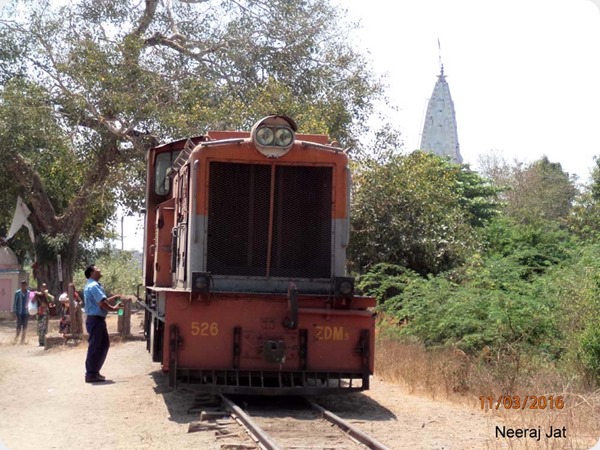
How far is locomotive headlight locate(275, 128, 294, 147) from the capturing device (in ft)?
30.8

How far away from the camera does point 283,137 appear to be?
9398 mm

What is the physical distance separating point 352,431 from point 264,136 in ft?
11.2

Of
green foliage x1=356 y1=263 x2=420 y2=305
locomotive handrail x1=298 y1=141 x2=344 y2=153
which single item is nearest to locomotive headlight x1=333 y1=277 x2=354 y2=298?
locomotive handrail x1=298 y1=141 x2=344 y2=153

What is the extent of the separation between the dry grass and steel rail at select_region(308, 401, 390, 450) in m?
1.03

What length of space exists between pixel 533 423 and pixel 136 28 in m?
19.4

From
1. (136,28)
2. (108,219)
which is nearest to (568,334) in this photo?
(136,28)

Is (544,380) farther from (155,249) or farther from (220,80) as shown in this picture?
(220,80)

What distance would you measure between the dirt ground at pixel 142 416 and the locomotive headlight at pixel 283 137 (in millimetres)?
2993

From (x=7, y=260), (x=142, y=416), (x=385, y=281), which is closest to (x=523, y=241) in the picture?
(x=385, y=281)

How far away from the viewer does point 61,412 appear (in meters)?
9.42

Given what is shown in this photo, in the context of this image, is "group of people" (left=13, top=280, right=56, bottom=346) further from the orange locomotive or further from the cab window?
the orange locomotive

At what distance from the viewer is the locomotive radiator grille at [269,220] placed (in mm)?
9547

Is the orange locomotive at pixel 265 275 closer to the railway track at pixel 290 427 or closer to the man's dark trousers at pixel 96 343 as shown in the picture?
the railway track at pixel 290 427
